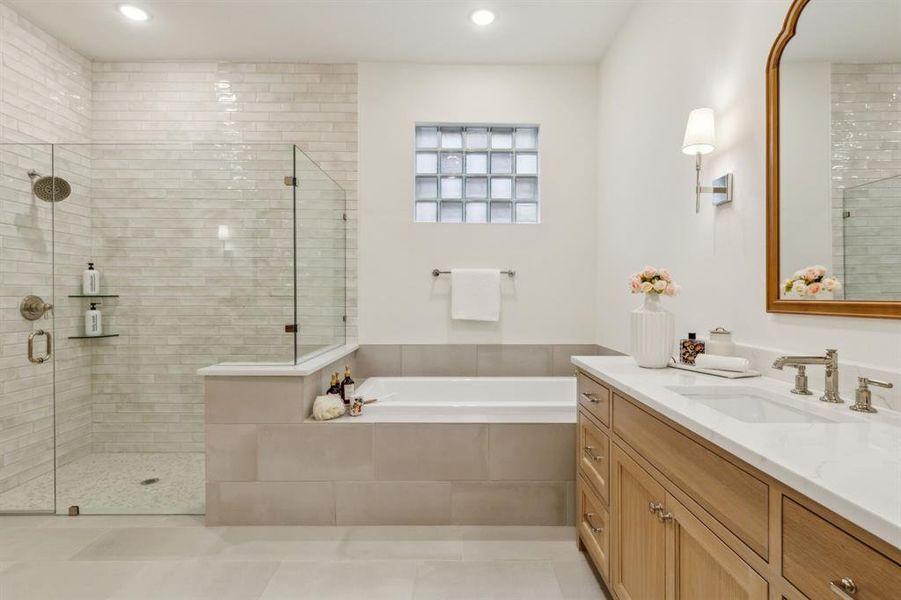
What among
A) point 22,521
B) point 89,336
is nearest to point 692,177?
point 89,336

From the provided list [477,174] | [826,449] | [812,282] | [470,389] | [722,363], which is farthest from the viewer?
[477,174]

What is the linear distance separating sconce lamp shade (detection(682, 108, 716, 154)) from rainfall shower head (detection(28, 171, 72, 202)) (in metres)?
3.09

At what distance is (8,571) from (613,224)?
10.8 feet

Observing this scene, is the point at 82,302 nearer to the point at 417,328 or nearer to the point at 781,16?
the point at 417,328

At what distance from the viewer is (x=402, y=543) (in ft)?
6.44

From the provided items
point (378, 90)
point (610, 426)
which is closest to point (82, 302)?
point (378, 90)

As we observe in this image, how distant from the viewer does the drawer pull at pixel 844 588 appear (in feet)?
1.89

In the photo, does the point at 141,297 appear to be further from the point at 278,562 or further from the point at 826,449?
the point at 826,449

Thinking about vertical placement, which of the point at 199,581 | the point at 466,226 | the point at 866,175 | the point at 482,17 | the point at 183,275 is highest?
the point at 482,17

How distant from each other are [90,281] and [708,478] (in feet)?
9.81

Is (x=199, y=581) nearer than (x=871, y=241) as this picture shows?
No

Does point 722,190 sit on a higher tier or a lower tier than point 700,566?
higher

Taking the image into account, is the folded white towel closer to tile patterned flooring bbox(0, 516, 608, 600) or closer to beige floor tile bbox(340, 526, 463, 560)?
tile patterned flooring bbox(0, 516, 608, 600)

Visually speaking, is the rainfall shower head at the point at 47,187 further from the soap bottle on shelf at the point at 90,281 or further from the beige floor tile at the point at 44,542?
the beige floor tile at the point at 44,542
